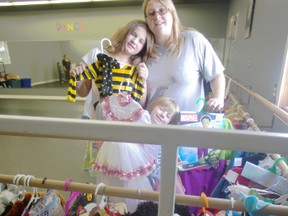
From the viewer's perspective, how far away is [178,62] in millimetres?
1138

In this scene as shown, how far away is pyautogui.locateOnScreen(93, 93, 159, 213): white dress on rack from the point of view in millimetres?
914

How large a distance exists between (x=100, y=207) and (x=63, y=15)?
4.78 metres

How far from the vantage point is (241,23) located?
2795 millimetres

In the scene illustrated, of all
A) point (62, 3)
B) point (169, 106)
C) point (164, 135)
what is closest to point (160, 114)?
point (169, 106)

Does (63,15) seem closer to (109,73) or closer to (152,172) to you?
(109,73)

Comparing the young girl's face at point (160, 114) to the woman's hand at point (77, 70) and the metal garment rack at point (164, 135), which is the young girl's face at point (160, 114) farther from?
the metal garment rack at point (164, 135)

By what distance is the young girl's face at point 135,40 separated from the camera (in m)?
1.08

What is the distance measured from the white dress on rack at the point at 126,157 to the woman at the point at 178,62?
316 millimetres

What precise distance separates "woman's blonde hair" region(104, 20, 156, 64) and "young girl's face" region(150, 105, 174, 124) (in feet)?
0.97

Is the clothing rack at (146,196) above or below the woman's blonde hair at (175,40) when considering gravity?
below

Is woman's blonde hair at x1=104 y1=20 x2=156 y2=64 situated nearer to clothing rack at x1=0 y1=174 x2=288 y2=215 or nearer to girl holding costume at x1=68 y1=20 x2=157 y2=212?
girl holding costume at x1=68 y1=20 x2=157 y2=212

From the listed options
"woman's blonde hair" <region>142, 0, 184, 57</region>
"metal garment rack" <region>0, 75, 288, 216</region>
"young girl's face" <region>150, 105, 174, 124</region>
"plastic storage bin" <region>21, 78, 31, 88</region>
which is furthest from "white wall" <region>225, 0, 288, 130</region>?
"plastic storage bin" <region>21, 78, 31, 88</region>

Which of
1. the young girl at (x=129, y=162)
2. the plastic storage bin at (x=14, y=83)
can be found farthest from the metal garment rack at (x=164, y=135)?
the plastic storage bin at (x=14, y=83)

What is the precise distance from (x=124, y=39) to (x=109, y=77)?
0.69ft
